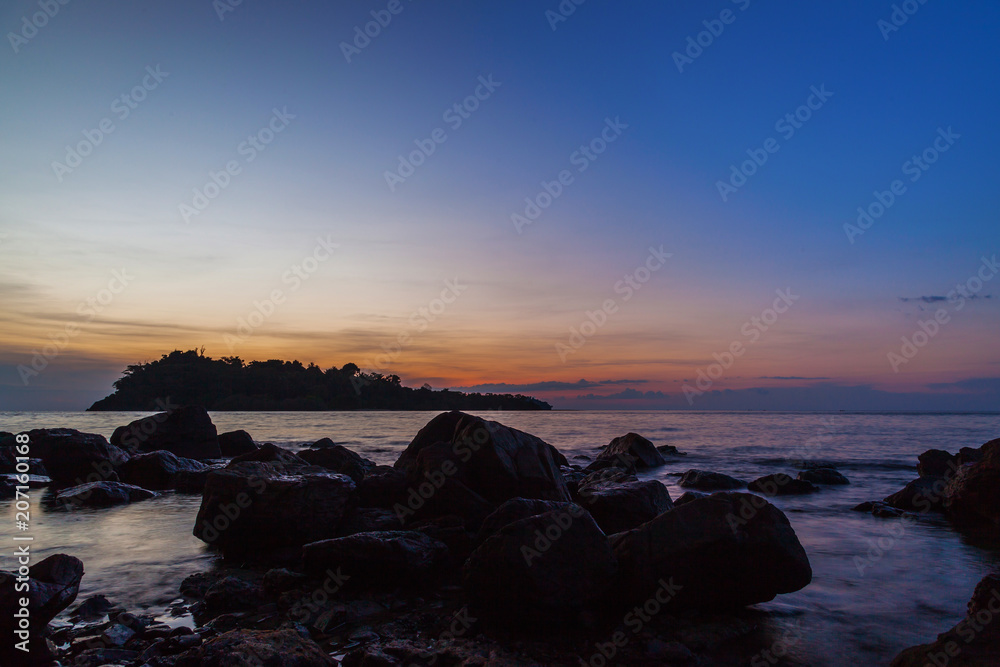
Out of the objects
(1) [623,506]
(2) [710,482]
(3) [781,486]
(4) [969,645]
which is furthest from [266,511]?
(3) [781,486]

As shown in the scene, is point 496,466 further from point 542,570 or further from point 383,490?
point 542,570

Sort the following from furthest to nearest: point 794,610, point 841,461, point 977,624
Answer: point 841,461 < point 794,610 < point 977,624

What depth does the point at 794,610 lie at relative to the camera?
649cm

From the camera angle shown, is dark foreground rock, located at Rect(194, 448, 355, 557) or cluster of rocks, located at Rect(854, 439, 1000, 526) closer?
dark foreground rock, located at Rect(194, 448, 355, 557)

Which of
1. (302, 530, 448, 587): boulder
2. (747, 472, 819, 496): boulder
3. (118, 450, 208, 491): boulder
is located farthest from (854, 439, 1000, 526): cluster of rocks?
(118, 450, 208, 491): boulder

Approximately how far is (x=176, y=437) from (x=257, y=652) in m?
20.1

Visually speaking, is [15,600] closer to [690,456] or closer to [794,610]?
[794,610]

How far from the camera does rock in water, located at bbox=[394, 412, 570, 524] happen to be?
9.84m

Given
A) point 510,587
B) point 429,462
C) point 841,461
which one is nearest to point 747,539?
point 510,587

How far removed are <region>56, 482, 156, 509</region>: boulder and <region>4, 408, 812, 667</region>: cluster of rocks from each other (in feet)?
19.2

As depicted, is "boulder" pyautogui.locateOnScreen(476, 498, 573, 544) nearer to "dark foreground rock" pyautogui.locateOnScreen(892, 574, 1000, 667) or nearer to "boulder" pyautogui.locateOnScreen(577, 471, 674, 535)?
"boulder" pyautogui.locateOnScreen(577, 471, 674, 535)

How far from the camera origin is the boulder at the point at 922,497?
1320 cm

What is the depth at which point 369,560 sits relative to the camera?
6.89 m

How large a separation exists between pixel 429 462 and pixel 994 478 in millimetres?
11670
